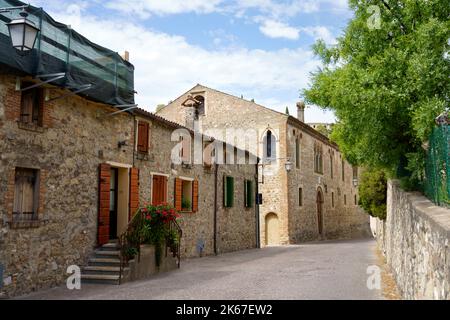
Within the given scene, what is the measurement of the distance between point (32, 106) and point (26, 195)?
186cm

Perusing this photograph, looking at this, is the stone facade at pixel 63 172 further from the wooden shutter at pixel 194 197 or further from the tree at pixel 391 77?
the tree at pixel 391 77

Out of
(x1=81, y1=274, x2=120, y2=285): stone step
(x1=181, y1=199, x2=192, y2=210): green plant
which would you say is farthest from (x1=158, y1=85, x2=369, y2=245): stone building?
(x1=81, y1=274, x2=120, y2=285): stone step

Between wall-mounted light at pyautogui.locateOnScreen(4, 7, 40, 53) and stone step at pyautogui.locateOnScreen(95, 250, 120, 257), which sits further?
stone step at pyautogui.locateOnScreen(95, 250, 120, 257)

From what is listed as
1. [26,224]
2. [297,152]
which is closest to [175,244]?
[26,224]

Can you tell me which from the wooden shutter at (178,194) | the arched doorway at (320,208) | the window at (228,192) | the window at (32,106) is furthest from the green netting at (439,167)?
the arched doorway at (320,208)

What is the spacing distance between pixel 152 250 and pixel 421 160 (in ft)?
22.8

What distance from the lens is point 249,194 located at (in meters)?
21.8

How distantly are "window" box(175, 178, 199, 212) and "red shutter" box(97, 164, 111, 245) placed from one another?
418cm

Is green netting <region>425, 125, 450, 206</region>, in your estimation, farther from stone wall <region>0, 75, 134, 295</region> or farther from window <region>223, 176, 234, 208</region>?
window <region>223, 176, 234, 208</region>

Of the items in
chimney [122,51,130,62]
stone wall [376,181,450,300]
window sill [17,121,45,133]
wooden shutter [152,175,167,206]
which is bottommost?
stone wall [376,181,450,300]

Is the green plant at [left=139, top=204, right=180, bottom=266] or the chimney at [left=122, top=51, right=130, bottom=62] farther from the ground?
the chimney at [left=122, top=51, right=130, bottom=62]

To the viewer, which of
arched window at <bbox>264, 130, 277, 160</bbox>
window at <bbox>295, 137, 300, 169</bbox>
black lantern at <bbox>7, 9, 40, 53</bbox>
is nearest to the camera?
black lantern at <bbox>7, 9, 40, 53</bbox>

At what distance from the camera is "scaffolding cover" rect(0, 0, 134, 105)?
861cm
